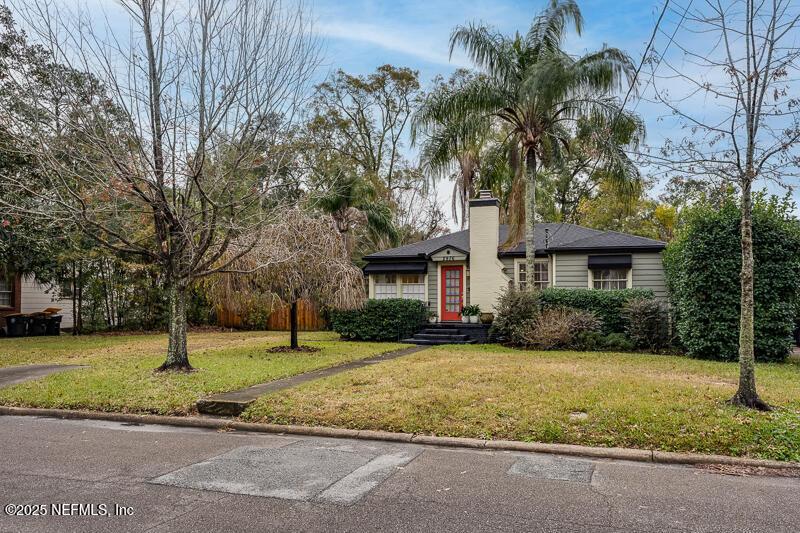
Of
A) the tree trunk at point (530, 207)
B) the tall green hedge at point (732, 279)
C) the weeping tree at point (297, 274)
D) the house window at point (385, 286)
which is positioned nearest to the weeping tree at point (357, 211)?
the house window at point (385, 286)

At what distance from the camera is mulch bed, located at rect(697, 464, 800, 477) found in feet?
16.5

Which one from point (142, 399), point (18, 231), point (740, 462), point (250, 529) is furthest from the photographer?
point (18, 231)

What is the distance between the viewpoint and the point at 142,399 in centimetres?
776

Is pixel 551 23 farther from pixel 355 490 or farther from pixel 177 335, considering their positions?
pixel 355 490

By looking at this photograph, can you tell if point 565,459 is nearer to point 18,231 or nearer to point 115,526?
point 115,526

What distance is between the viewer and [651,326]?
1423 centimetres

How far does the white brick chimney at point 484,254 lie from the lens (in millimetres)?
18594

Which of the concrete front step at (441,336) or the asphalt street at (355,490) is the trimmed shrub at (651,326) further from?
the asphalt street at (355,490)

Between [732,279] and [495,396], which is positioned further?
[732,279]

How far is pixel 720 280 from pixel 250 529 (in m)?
12.1

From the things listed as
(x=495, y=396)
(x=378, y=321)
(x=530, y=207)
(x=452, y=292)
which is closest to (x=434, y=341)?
(x=378, y=321)

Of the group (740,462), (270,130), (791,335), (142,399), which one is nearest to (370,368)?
(142,399)

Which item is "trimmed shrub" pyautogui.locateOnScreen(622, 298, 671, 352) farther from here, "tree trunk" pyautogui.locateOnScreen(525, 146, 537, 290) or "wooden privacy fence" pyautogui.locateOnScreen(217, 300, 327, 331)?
"wooden privacy fence" pyautogui.locateOnScreen(217, 300, 327, 331)

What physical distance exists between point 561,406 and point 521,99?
36.5ft
